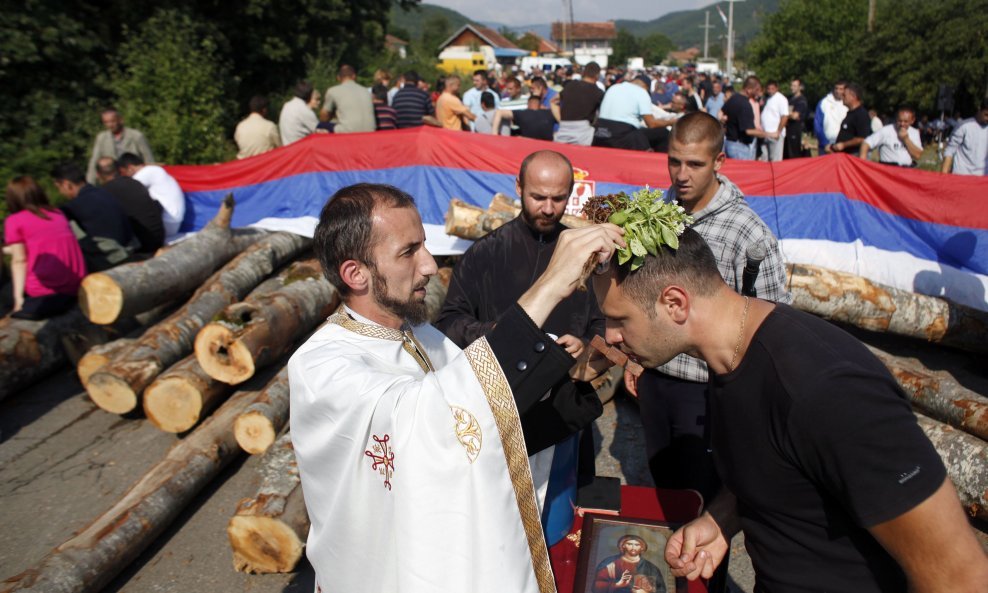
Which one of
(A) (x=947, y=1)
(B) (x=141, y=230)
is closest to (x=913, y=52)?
(A) (x=947, y=1)

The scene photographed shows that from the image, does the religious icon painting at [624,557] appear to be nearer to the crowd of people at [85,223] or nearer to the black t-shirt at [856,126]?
the crowd of people at [85,223]

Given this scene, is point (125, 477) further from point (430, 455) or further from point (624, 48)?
point (624, 48)

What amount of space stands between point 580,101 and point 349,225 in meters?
8.73

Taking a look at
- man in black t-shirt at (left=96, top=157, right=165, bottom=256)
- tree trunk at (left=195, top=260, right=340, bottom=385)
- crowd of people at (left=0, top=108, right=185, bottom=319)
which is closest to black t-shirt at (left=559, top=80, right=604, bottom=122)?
tree trunk at (left=195, top=260, right=340, bottom=385)

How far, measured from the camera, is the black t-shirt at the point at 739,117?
39.2ft

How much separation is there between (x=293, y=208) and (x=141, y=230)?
1.85 metres

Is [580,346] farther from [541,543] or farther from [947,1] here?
[947,1]

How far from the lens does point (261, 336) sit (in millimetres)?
5715

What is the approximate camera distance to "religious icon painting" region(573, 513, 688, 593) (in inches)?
84.6

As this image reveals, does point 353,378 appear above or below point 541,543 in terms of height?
above

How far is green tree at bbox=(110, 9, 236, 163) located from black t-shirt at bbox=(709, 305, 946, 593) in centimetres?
1157

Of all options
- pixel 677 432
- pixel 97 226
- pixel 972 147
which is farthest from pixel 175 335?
pixel 972 147

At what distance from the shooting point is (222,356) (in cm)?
559

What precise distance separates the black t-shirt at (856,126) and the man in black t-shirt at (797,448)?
10239 millimetres
